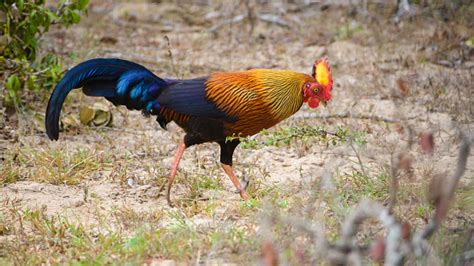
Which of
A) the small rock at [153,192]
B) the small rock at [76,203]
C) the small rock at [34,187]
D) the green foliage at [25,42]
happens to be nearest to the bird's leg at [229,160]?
the small rock at [153,192]

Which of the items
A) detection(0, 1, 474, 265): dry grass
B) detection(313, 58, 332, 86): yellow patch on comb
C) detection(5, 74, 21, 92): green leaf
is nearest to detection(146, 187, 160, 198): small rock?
detection(0, 1, 474, 265): dry grass

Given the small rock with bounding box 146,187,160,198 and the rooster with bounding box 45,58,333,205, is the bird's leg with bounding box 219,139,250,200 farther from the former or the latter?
the small rock with bounding box 146,187,160,198

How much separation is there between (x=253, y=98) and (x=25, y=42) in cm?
267

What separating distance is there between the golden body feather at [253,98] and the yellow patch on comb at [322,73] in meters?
0.17

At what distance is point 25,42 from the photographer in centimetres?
664

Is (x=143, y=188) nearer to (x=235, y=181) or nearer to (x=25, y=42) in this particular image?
(x=235, y=181)

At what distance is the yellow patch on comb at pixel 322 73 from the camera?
5.20m

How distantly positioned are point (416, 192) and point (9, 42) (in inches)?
153

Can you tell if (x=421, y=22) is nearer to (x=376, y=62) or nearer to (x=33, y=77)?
(x=376, y=62)

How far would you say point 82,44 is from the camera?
896 cm

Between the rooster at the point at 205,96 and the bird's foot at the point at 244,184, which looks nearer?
the rooster at the point at 205,96

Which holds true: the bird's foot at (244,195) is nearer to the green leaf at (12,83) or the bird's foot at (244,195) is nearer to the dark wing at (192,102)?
the dark wing at (192,102)

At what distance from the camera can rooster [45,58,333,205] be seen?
16.2 ft

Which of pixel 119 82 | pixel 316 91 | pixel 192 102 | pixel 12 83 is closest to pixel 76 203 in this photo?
pixel 119 82
